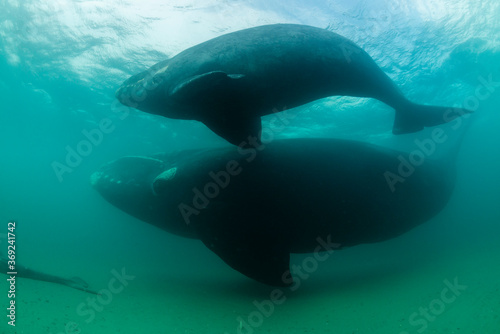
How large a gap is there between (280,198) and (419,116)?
441 centimetres

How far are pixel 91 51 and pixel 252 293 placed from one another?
1538 centimetres

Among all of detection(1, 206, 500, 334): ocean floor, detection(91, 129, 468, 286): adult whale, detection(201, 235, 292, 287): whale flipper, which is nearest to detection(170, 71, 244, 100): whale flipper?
detection(91, 129, 468, 286): adult whale

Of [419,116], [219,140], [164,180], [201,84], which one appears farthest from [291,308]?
[219,140]

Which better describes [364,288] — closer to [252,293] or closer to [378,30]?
[252,293]

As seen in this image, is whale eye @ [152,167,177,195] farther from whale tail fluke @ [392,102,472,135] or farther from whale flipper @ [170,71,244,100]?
whale tail fluke @ [392,102,472,135]

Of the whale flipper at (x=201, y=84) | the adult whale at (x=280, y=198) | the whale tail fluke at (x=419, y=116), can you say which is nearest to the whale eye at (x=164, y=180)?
the adult whale at (x=280, y=198)

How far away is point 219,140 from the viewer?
76.8 ft

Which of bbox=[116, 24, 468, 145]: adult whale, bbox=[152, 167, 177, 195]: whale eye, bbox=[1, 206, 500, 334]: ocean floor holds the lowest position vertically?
bbox=[1, 206, 500, 334]: ocean floor

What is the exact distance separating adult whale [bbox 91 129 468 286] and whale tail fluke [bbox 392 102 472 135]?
80 cm

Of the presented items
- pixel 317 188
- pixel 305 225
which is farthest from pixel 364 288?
pixel 317 188

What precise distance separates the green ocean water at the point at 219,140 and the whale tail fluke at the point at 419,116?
3.84 meters

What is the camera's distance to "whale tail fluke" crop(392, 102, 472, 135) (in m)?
6.94

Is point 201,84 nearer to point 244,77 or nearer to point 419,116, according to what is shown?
point 244,77

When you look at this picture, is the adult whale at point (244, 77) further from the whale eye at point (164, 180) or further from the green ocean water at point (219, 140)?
the green ocean water at point (219, 140)
